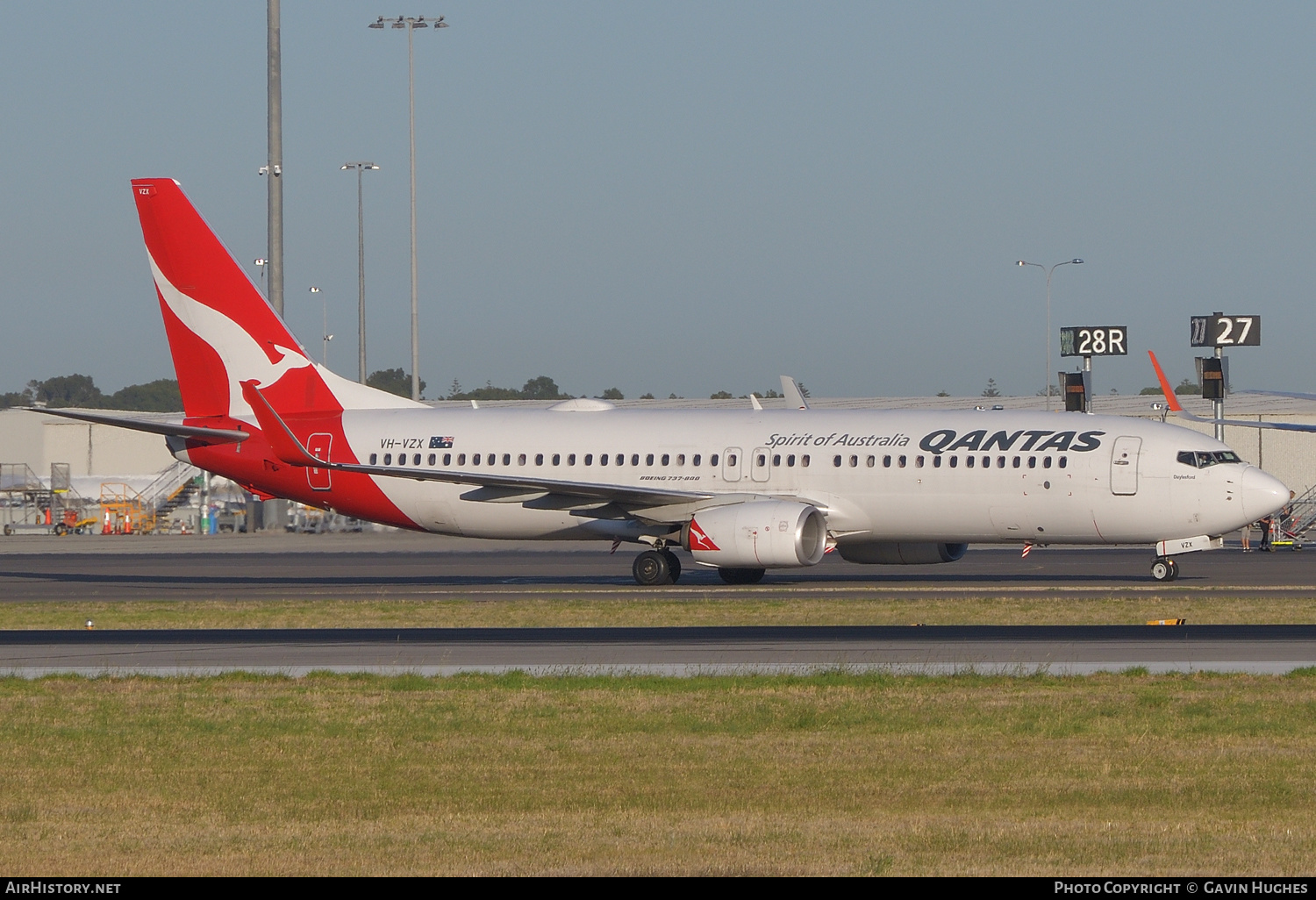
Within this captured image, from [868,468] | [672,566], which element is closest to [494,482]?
[672,566]

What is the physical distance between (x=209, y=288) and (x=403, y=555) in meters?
13.9

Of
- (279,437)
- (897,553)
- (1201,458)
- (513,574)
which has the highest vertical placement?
(279,437)

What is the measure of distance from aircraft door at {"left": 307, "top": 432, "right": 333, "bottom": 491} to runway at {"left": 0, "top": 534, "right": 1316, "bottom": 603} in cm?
225

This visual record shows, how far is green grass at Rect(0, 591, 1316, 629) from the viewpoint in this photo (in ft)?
84.3

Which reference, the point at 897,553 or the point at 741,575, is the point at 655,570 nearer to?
the point at 741,575

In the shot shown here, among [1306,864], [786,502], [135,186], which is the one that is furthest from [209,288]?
[1306,864]

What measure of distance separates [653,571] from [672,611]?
27.1 feet

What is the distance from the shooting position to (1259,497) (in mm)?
33531

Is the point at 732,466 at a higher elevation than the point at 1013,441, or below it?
below

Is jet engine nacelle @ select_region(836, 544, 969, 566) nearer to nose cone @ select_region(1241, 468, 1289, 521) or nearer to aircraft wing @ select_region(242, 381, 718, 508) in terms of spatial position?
aircraft wing @ select_region(242, 381, 718, 508)

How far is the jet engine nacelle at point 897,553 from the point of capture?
37.1 meters

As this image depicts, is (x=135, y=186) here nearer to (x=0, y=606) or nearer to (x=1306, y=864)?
(x=0, y=606)

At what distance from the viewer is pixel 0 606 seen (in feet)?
99.1

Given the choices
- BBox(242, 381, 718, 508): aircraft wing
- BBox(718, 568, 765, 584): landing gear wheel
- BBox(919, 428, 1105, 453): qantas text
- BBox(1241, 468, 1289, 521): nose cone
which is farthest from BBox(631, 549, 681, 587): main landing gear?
BBox(1241, 468, 1289, 521): nose cone
